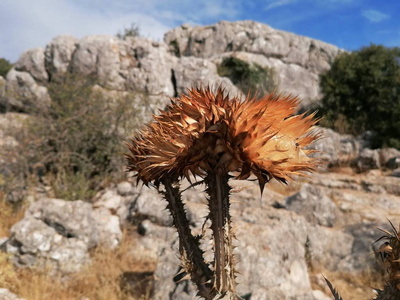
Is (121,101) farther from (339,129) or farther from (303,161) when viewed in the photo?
(339,129)

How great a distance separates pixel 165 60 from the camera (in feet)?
68.3

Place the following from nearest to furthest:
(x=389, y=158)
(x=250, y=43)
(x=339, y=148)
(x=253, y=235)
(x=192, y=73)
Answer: (x=253, y=235), (x=389, y=158), (x=339, y=148), (x=192, y=73), (x=250, y=43)

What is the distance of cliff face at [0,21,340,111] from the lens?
16.0 m

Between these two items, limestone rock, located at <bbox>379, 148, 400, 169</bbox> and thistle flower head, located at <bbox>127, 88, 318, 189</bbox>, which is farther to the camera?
limestone rock, located at <bbox>379, 148, 400, 169</bbox>

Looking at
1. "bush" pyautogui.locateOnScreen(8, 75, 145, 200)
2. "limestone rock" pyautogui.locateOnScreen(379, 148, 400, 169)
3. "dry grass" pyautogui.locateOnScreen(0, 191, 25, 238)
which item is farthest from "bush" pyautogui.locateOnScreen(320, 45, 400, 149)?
"dry grass" pyautogui.locateOnScreen(0, 191, 25, 238)

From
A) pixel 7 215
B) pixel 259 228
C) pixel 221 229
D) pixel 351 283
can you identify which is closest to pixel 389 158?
pixel 351 283

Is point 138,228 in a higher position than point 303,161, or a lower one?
lower

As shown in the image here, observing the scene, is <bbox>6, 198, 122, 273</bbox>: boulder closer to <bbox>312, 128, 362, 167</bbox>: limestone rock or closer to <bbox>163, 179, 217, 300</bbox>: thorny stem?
<bbox>163, 179, 217, 300</bbox>: thorny stem

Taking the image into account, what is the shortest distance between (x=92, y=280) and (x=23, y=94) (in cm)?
1046

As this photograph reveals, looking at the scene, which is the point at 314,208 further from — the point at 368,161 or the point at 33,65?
the point at 33,65

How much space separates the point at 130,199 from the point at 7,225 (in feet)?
8.95

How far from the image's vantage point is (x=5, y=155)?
9.07 metres

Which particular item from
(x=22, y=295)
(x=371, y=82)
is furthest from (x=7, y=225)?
(x=371, y=82)

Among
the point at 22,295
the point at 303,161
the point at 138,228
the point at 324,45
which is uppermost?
the point at 324,45
